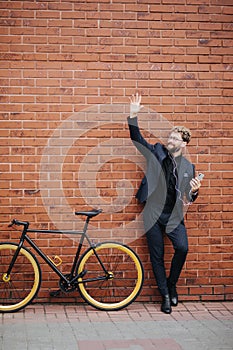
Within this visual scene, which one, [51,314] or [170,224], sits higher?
[170,224]

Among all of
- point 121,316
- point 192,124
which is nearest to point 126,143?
point 192,124

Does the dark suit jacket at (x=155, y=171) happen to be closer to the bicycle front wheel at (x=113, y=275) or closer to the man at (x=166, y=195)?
the man at (x=166, y=195)

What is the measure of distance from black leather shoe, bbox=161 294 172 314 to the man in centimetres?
1

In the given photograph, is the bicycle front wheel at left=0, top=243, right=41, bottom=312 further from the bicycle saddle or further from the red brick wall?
the bicycle saddle

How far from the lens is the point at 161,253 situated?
8141 mm

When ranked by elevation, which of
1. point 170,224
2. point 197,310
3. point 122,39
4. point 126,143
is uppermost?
point 122,39

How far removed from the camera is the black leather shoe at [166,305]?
794 centimetres

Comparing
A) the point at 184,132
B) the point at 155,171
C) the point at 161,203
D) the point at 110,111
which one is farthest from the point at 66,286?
the point at 184,132

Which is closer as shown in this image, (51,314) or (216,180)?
(51,314)

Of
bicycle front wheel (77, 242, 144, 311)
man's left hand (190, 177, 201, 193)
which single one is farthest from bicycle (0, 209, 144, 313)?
man's left hand (190, 177, 201, 193)

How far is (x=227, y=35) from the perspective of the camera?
27.7 feet

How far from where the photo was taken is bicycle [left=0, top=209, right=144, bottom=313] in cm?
783

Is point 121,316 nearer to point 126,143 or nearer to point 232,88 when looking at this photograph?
point 126,143

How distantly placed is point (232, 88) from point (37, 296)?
333cm
